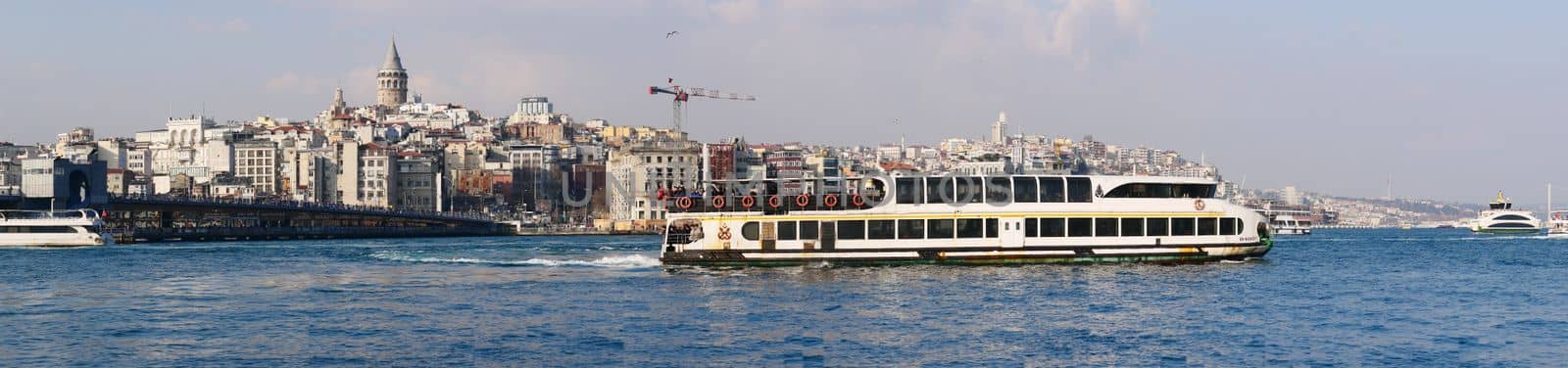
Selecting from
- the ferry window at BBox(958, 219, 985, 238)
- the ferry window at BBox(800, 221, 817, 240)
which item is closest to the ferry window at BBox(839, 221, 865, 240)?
the ferry window at BBox(800, 221, 817, 240)

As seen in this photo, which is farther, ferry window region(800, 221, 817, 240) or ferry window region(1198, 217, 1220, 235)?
ferry window region(1198, 217, 1220, 235)

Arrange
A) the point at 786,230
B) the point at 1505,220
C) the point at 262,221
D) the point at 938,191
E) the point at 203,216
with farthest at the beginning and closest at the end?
the point at 203,216
the point at 262,221
the point at 1505,220
the point at 786,230
the point at 938,191

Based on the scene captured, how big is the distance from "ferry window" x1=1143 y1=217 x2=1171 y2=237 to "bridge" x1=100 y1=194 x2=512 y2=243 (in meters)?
74.6

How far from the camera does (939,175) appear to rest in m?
42.5

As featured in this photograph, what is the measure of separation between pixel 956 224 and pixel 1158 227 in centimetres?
530

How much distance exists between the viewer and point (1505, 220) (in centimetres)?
11556

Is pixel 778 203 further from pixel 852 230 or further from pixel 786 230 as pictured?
pixel 852 230

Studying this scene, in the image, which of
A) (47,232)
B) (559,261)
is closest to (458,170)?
(47,232)

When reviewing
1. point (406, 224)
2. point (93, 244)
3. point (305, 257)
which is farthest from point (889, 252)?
point (406, 224)

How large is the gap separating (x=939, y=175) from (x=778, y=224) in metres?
4.35

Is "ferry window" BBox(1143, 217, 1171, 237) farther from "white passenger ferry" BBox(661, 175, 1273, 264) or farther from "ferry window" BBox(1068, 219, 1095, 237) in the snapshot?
"ferry window" BBox(1068, 219, 1095, 237)

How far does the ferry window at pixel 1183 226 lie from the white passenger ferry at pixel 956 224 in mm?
25

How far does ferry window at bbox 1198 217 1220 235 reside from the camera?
43.4m

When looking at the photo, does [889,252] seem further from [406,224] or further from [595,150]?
[595,150]
